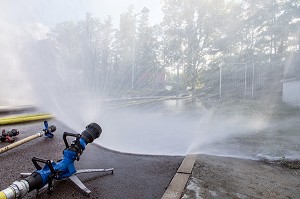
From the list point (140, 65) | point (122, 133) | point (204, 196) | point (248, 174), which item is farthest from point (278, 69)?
point (140, 65)

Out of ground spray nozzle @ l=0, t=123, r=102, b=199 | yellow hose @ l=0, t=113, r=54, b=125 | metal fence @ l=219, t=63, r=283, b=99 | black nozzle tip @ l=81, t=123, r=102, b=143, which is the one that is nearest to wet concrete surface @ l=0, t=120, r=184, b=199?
ground spray nozzle @ l=0, t=123, r=102, b=199

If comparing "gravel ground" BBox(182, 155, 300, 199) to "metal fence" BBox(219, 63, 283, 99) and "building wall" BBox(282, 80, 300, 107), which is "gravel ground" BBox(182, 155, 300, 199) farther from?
"metal fence" BBox(219, 63, 283, 99)

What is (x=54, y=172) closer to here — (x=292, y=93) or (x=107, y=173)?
(x=107, y=173)

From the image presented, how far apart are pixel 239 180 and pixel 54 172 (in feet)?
8.77

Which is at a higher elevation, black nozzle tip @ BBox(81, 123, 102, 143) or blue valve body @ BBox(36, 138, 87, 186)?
black nozzle tip @ BBox(81, 123, 102, 143)

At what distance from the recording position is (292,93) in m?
15.5

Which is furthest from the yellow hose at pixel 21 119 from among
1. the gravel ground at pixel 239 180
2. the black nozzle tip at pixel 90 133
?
the gravel ground at pixel 239 180

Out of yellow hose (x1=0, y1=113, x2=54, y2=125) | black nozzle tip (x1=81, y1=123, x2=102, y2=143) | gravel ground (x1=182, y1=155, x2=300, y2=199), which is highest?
black nozzle tip (x1=81, y1=123, x2=102, y2=143)

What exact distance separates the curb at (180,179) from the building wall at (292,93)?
12.9 meters

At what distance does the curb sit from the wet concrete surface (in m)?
0.14

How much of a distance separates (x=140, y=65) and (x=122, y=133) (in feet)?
124

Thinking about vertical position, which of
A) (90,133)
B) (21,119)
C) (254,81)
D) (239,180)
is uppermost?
(90,133)

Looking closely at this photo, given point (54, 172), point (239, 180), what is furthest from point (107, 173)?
point (239, 180)

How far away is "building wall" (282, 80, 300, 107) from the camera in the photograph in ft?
48.9
